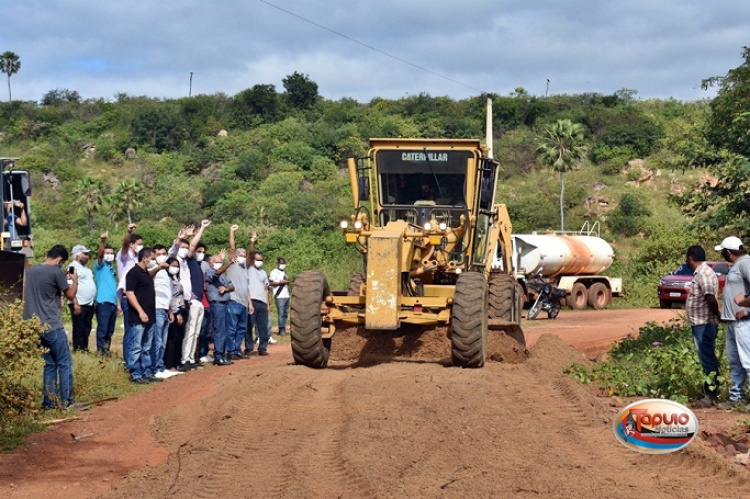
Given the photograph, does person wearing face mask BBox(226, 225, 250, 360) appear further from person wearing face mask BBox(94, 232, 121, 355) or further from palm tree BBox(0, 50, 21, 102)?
palm tree BBox(0, 50, 21, 102)

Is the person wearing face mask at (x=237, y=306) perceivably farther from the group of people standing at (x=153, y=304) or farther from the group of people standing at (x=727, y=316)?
the group of people standing at (x=727, y=316)

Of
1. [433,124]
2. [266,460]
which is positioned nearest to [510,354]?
[266,460]

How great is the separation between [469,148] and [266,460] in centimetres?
782

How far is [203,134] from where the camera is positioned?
263ft

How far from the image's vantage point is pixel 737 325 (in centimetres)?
1098

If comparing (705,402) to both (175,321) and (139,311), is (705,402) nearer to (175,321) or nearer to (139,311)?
(139,311)

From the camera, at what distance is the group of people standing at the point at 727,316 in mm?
10914

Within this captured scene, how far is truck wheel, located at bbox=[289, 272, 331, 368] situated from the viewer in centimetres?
1320

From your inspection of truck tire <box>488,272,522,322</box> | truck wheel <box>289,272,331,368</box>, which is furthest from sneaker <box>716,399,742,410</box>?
truck wheel <box>289,272,331,368</box>

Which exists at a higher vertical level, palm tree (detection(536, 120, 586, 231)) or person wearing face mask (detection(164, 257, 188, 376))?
palm tree (detection(536, 120, 586, 231))

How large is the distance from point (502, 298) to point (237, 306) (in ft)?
15.4

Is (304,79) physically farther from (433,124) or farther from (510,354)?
(510,354)

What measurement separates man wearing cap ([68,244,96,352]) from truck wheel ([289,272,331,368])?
12.3ft

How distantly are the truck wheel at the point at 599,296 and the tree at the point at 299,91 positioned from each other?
55.3 meters
